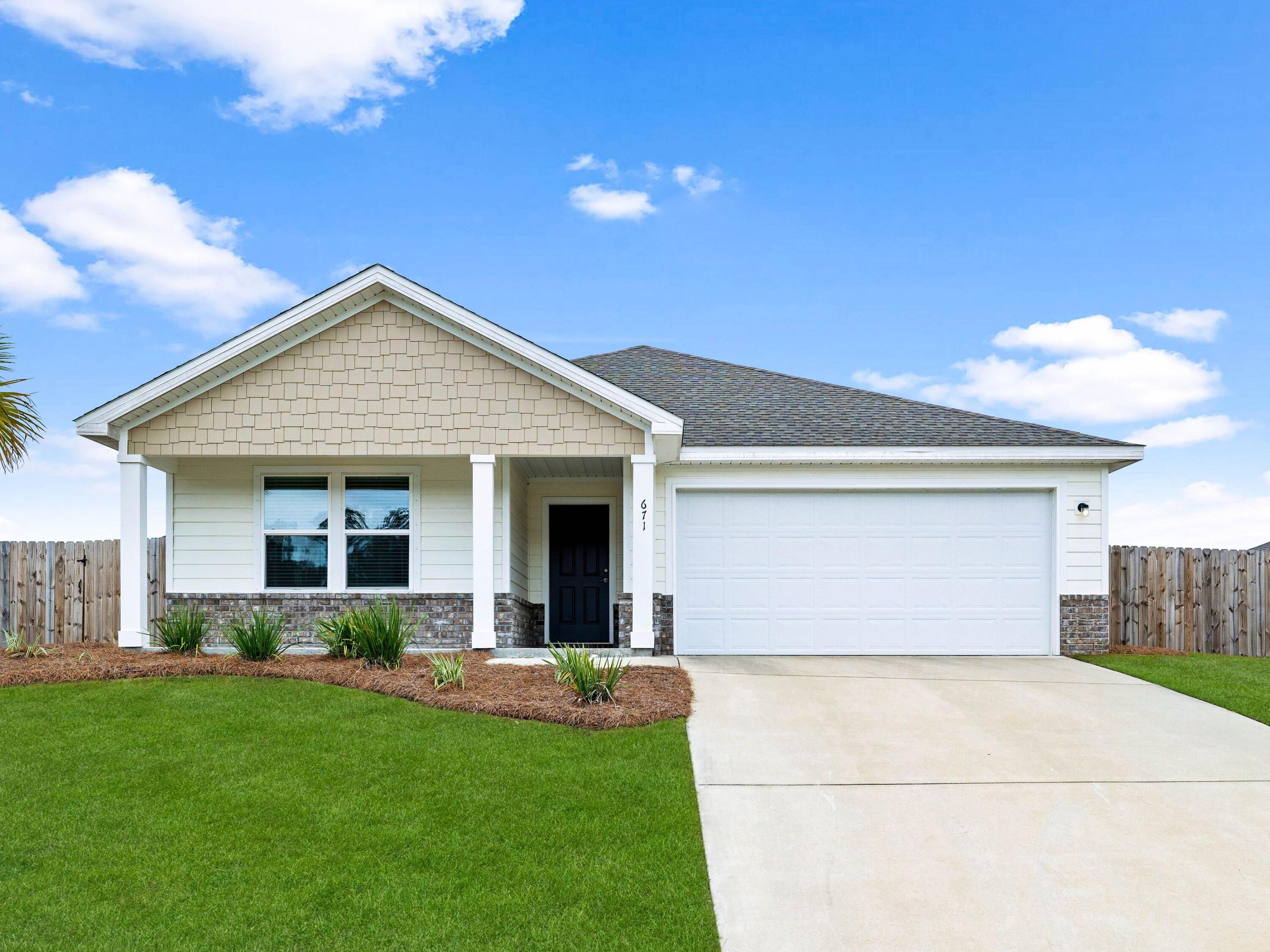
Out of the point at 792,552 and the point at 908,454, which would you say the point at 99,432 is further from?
the point at 908,454

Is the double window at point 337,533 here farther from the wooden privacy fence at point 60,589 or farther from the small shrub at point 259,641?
the wooden privacy fence at point 60,589

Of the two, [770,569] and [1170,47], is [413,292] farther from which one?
[1170,47]

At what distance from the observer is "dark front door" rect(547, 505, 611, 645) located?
13.9m

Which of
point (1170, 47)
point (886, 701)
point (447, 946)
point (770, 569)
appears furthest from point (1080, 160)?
point (447, 946)

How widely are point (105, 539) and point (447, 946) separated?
11.6 meters

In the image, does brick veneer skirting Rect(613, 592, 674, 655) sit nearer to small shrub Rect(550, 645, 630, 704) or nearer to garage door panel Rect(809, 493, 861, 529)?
garage door panel Rect(809, 493, 861, 529)

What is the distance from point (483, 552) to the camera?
1057cm

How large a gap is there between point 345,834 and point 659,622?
6810mm

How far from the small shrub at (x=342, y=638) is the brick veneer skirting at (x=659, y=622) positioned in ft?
11.1

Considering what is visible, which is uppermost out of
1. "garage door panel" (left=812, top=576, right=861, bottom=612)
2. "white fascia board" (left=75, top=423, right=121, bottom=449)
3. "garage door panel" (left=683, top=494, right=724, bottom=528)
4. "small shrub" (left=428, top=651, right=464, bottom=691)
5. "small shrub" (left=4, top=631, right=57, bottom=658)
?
"white fascia board" (left=75, top=423, right=121, bottom=449)

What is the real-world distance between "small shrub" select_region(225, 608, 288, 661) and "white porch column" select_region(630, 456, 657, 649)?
426 centimetres

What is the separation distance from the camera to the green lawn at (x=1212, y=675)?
878 cm

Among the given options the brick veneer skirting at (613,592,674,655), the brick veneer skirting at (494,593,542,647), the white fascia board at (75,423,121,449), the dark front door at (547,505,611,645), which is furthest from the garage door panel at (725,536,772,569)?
the white fascia board at (75,423,121,449)

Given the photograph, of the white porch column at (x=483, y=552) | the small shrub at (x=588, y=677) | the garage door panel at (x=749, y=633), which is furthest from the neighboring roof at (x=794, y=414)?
the small shrub at (x=588, y=677)
